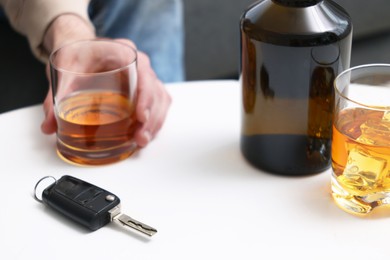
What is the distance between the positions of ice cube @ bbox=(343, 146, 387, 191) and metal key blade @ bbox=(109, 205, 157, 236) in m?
0.21

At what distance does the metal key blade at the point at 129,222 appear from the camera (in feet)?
2.26

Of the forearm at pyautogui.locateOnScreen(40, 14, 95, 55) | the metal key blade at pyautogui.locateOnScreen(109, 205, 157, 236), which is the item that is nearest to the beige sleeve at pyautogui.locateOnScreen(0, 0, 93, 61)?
the forearm at pyautogui.locateOnScreen(40, 14, 95, 55)

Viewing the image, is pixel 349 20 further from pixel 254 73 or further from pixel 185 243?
pixel 185 243

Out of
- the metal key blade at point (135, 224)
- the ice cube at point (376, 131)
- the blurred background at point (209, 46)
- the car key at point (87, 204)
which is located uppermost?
the ice cube at point (376, 131)

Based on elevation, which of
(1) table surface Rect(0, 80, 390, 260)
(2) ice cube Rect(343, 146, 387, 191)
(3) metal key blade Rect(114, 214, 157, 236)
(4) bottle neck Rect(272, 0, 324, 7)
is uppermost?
(4) bottle neck Rect(272, 0, 324, 7)

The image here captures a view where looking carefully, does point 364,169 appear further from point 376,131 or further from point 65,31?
point 65,31

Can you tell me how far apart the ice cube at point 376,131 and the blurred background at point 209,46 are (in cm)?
80

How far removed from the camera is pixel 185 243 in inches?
26.7

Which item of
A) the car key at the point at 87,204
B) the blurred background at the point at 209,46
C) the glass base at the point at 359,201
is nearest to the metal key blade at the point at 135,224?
the car key at the point at 87,204

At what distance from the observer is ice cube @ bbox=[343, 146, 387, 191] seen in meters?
0.69

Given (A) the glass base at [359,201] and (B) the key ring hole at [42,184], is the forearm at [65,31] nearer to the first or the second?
(B) the key ring hole at [42,184]

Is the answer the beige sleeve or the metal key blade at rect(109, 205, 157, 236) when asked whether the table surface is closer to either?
the metal key blade at rect(109, 205, 157, 236)

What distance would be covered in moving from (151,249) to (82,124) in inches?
8.0

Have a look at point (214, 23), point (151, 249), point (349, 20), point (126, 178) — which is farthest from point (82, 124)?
point (214, 23)
